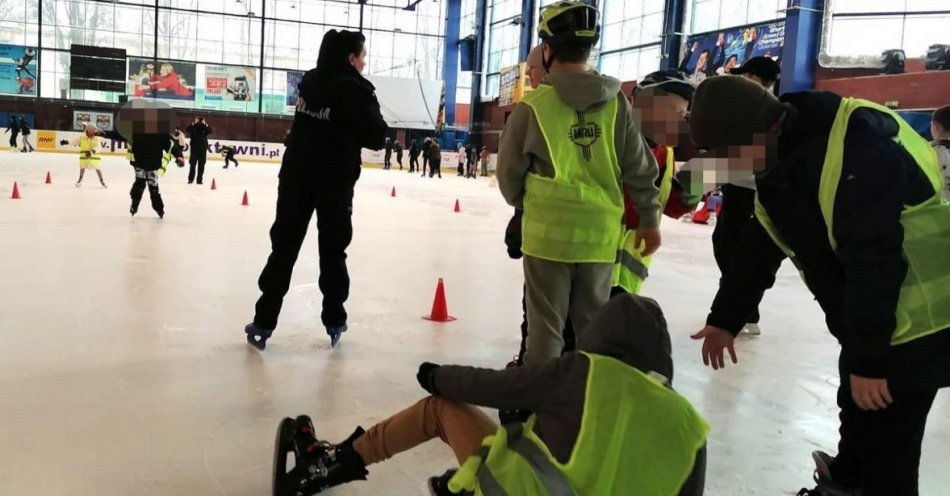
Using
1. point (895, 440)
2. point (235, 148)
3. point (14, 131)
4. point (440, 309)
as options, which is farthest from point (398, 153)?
point (895, 440)

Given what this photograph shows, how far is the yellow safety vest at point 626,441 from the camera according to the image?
1466 mm

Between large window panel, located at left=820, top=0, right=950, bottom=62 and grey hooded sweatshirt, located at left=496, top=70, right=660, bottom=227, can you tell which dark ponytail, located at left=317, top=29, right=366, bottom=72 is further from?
large window panel, located at left=820, top=0, right=950, bottom=62

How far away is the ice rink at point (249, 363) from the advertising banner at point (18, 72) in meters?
28.7

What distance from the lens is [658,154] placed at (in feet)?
10.6

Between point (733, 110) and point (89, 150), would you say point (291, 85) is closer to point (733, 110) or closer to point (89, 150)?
point (89, 150)

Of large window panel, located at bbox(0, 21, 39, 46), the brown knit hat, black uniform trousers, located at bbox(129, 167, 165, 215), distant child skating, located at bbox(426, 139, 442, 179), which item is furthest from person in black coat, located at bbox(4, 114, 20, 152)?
the brown knit hat

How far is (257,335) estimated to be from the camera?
3836 mm

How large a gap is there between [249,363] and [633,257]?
179cm

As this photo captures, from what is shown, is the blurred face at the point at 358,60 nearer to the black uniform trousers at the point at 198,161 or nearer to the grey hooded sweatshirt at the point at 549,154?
the grey hooded sweatshirt at the point at 549,154

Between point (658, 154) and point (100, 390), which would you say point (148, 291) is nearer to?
point (100, 390)

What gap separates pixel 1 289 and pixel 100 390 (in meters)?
2.31

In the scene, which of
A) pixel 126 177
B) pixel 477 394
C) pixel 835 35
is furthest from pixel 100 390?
pixel 835 35

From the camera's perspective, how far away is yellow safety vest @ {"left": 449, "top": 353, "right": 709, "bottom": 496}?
1.47 meters

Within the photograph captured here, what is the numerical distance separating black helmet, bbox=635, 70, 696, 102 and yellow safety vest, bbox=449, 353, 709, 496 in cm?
181
